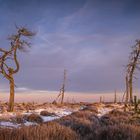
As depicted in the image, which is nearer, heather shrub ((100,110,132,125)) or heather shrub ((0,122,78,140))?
heather shrub ((0,122,78,140))

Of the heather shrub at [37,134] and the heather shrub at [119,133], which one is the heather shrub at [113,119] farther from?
the heather shrub at [37,134]

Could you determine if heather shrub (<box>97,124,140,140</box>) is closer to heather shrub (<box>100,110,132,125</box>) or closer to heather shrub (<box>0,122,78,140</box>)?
heather shrub (<box>0,122,78,140</box>)

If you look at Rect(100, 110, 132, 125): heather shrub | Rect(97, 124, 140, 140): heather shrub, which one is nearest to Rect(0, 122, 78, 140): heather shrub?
Rect(97, 124, 140, 140): heather shrub

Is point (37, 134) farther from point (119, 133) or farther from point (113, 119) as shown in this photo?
point (113, 119)

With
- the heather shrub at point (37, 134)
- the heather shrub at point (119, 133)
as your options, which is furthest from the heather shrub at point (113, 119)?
the heather shrub at point (37, 134)

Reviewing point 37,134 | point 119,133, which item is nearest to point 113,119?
point 119,133

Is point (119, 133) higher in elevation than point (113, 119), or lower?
lower

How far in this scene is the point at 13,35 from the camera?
33.4 metres

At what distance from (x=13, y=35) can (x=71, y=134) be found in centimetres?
2354

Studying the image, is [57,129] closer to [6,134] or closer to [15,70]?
[6,134]

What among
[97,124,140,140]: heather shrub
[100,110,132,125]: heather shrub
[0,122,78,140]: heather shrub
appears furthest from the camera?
[100,110,132,125]: heather shrub

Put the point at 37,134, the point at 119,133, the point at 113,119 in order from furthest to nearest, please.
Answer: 1. the point at 113,119
2. the point at 119,133
3. the point at 37,134

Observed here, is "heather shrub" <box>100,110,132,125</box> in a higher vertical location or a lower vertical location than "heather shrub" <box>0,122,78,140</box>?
higher

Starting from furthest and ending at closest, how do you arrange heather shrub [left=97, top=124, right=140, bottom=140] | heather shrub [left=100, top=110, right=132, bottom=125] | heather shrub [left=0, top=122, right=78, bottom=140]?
1. heather shrub [left=100, top=110, right=132, bottom=125]
2. heather shrub [left=97, top=124, right=140, bottom=140]
3. heather shrub [left=0, top=122, right=78, bottom=140]
